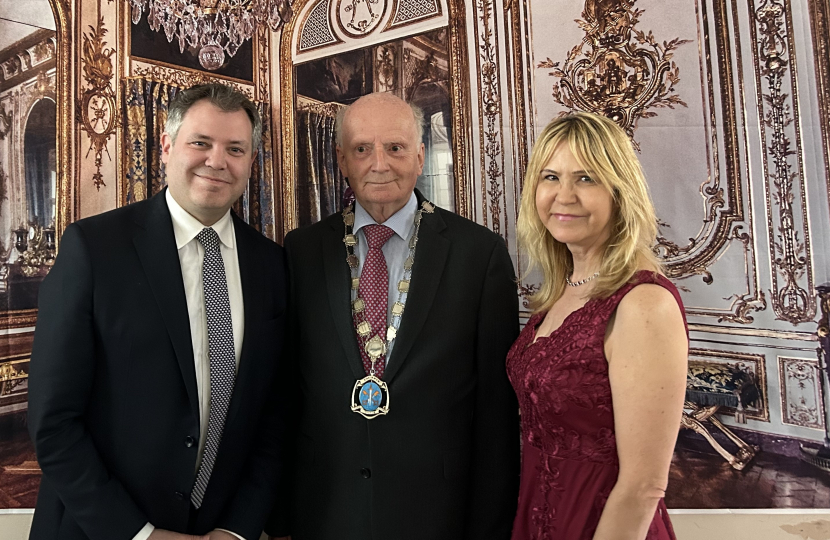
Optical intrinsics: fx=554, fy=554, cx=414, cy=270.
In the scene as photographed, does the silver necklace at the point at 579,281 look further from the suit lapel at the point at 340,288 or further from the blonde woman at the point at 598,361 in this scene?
the suit lapel at the point at 340,288

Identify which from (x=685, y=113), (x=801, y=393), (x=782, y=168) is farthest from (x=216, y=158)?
(x=801, y=393)

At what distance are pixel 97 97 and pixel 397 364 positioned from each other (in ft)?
5.61

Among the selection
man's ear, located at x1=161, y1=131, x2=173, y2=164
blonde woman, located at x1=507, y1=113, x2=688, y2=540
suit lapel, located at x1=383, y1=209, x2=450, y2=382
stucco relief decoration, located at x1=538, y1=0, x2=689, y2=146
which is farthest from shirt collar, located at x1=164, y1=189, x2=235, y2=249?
stucco relief decoration, located at x1=538, y1=0, x2=689, y2=146

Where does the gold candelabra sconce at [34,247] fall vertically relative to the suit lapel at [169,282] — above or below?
above

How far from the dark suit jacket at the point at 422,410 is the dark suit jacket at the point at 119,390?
0.84 ft

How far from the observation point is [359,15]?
250 cm

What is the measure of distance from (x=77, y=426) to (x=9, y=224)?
1.10 m

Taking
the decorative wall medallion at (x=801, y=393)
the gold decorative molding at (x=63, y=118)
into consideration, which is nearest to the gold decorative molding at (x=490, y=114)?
the decorative wall medallion at (x=801, y=393)

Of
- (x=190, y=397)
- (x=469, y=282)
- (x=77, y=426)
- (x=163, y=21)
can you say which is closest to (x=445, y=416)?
(x=469, y=282)

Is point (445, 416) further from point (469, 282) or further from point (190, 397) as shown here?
point (190, 397)

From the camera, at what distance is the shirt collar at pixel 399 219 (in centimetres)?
198

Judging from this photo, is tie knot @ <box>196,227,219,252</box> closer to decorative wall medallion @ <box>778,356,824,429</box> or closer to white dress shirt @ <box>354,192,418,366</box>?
white dress shirt @ <box>354,192,418,366</box>

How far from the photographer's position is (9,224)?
2189mm

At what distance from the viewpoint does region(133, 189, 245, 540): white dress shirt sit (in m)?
1.70
